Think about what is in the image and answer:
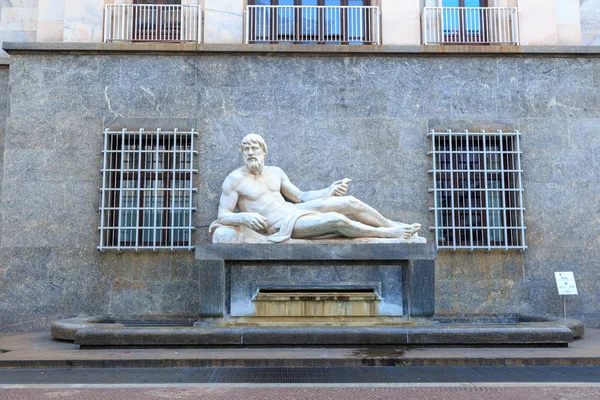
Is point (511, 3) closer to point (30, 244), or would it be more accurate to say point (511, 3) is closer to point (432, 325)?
point (432, 325)

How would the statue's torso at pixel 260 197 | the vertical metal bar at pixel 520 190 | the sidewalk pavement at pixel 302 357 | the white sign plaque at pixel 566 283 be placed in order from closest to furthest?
1. the sidewalk pavement at pixel 302 357
2. the statue's torso at pixel 260 197
3. the white sign plaque at pixel 566 283
4. the vertical metal bar at pixel 520 190

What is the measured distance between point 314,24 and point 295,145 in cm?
300

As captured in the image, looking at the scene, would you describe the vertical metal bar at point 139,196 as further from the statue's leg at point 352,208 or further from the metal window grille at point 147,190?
the statue's leg at point 352,208

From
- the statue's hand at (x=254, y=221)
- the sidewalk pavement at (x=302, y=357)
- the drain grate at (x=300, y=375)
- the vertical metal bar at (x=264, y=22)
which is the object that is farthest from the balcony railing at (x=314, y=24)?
the drain grate at (x=300, y=375)

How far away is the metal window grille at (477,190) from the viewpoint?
13.0 m

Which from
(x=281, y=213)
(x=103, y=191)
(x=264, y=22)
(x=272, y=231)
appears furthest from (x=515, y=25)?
(x=103, y=191)

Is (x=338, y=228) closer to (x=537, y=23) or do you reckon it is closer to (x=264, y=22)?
(x=264, y=22)

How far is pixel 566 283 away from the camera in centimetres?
1207

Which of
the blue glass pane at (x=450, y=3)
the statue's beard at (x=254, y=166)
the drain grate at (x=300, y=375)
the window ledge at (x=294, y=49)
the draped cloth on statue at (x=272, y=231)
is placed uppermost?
the blue glass pane at (x=450, y=3)

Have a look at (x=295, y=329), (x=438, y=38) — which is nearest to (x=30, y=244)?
(x=295, y=329)

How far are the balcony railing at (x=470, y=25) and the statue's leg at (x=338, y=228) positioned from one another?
5409 millimetres

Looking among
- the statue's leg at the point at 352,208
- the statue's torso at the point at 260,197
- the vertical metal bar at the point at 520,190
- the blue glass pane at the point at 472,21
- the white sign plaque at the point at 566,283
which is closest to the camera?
the statue's leg at the point at 352,208

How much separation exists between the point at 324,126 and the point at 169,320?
4.89 m

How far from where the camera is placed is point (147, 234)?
13008 mm
